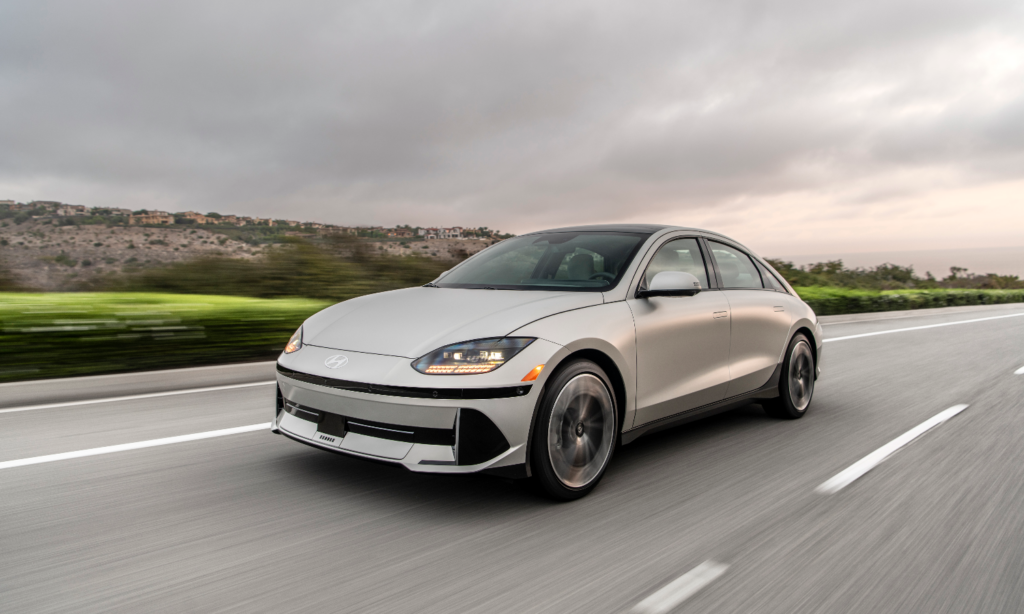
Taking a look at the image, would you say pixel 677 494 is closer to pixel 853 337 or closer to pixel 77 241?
pixel 853 337

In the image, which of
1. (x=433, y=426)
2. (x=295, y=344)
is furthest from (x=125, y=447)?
(x=433, y=426)

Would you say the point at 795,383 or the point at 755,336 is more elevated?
the point at 755,336

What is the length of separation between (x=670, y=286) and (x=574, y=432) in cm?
108

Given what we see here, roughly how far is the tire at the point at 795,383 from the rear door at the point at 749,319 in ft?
0.58

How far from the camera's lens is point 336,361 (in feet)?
11.9

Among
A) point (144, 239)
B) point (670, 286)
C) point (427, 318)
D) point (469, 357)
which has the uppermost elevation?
point (144, 239)

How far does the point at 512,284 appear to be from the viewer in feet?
14.9

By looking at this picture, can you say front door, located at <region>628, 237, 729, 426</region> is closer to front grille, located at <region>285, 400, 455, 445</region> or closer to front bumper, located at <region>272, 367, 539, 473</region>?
front bumper, located at <region>272, 367, 539, 473</region>

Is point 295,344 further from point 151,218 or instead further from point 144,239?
point 151,218

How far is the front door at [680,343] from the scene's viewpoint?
421 cm

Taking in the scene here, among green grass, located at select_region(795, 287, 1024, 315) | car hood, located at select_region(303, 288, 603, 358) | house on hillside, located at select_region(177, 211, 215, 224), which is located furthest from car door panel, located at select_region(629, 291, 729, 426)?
green grass, located at select_region(795, 287, 1024, 315)

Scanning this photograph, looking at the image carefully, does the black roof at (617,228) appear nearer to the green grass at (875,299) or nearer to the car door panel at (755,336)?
the car door panel at (755,336)

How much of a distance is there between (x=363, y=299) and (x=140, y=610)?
2.24m

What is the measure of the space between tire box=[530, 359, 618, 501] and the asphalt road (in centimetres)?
14
